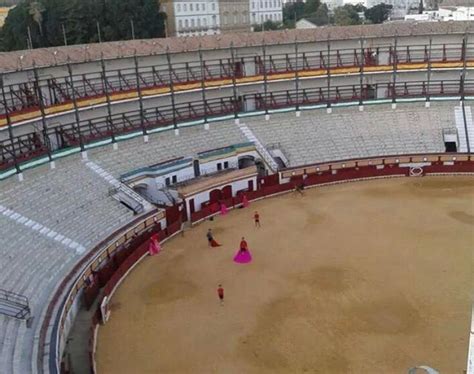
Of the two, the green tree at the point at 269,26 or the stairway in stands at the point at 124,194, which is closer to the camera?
the stairway in stands at the point at 124,194

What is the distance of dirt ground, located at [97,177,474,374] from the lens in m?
19.9

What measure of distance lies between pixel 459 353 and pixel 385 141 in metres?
24.7

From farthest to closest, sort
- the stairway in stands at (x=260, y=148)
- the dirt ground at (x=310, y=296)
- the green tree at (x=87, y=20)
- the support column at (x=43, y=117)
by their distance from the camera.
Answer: the green tree at (x=87, y=20), the stairway in stands at (x=260, y=148), the support column at (x=43, y=117), the dirt ground at (x=310, y=296)

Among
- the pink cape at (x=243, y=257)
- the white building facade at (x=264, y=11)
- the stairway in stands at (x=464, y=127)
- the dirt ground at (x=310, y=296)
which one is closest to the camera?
the dirt ground at (x=310, y=296)

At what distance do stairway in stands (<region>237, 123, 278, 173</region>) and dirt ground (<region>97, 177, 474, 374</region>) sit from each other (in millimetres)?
5607

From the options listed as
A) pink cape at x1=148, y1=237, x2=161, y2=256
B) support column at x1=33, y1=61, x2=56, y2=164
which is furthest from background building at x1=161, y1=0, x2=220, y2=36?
pink cape at x1=148, y1=237, x2=161, y2=256

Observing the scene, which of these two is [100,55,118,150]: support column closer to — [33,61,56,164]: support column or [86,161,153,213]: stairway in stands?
[86,161,153,213]: stairway in stands

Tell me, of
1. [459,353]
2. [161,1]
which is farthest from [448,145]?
[161,1]

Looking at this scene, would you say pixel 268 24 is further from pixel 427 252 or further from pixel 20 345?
pixel 20 345

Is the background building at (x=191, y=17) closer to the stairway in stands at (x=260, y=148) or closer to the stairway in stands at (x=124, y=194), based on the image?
the stairway in stands at (x=260, y=148)

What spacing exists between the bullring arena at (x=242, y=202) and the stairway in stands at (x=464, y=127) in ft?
0.54

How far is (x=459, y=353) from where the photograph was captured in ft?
63.8

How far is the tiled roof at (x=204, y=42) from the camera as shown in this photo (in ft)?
120

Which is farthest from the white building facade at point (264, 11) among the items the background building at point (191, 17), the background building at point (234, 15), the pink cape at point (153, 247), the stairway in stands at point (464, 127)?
the pink cape at point (153, 247)
